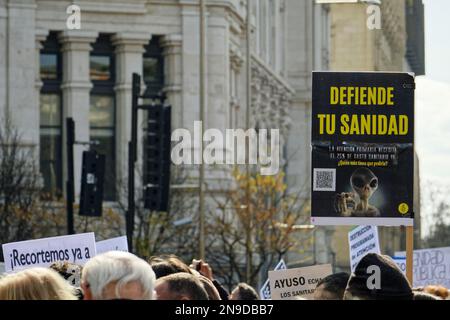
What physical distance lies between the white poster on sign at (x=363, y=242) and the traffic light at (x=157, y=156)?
17356mm

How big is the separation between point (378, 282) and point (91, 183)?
26777mm

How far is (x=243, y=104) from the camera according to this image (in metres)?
68.6

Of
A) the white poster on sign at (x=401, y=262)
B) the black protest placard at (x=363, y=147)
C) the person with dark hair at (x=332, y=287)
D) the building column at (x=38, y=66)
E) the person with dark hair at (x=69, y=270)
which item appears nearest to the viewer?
the person with dark hair at (x=332, y=287)

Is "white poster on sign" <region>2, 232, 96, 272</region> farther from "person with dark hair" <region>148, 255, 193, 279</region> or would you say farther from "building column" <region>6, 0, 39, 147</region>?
"building column" <region>6, 0, 39, 147</region>

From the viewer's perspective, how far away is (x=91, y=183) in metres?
36.2

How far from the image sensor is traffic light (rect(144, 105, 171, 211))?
111 feet

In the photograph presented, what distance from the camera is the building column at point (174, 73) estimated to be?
60.8 m

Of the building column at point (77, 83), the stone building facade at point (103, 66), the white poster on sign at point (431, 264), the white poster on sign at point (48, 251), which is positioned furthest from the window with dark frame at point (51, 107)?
the white poster on sign at point (48, 251)

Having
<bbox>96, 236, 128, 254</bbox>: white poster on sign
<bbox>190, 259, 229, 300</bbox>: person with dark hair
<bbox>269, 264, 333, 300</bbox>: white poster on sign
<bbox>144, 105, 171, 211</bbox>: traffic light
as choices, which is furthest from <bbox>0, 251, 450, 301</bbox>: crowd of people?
<bbox>144, 105, 171, 211</bbox>: traffic light

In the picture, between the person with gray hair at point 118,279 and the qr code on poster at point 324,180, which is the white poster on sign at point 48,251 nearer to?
the qr code on poster at point 324,180

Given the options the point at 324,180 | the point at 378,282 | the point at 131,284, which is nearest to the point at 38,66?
the point at 324,180

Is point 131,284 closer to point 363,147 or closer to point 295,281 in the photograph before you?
point 363,147
